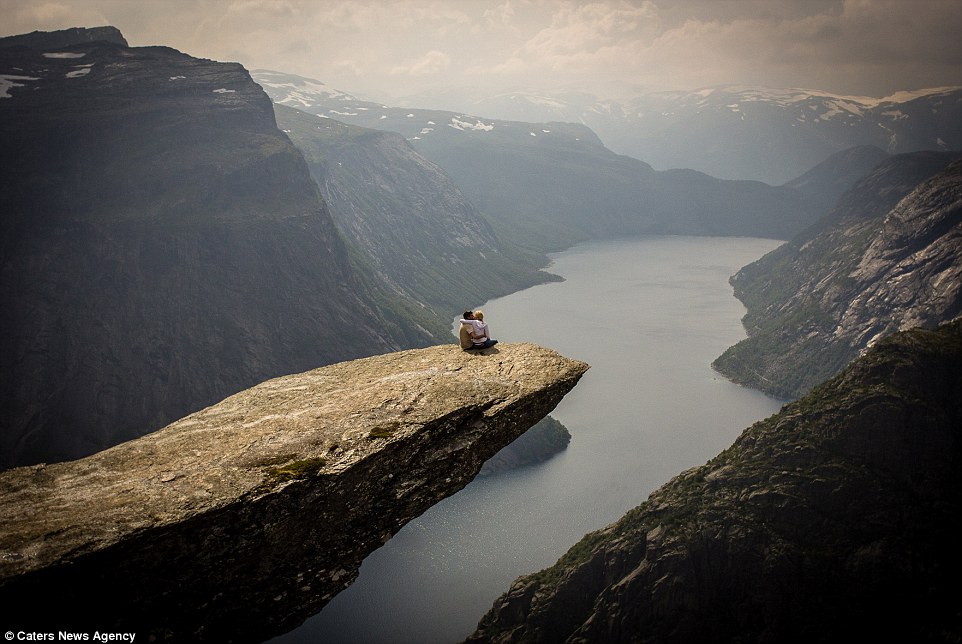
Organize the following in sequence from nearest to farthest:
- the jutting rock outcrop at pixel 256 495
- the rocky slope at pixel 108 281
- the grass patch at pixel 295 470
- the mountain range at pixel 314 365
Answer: the jutting rock outcrop at pixel 256 495, the grass patch at pixel 295 470, the mountain range at pixel 314 365, the rocky slope at pixel 108 281

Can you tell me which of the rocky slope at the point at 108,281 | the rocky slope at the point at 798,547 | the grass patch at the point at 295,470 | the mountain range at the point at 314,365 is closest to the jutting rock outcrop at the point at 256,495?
the grass patch at the point at 295,470

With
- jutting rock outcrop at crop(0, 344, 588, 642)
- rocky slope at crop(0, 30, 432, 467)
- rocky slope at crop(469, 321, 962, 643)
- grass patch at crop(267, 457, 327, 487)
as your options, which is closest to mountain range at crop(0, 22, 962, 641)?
rocky slope at crop(469, 321, 962, 643)

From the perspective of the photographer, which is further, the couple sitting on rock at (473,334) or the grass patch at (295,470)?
the couple sitting on rock at (473,334)

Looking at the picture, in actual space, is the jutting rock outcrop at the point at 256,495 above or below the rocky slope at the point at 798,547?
above

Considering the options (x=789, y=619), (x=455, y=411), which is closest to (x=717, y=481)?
(x=789, y=619)

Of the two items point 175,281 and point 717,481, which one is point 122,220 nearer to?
point 175,281

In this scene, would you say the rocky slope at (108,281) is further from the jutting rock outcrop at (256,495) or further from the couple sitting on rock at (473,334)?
the couple sitting on rock at (473,334)

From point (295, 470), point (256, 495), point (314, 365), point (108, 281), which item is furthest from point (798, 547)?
point (108, 281)
